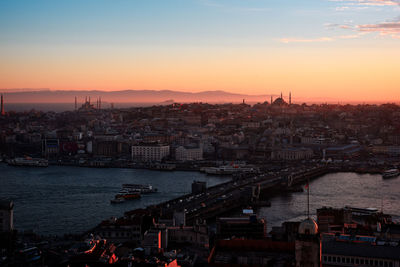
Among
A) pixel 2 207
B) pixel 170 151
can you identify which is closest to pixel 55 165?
pixel 170 151

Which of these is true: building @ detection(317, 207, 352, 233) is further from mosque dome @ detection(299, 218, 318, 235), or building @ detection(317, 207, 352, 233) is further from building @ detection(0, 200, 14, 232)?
building @ detection(0, 200, 14, 232)

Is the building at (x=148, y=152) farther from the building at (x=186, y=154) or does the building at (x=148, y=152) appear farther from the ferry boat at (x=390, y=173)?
the ferry boat at (x=390, y=173)

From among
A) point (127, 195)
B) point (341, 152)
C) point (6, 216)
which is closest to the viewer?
point (6, 216)

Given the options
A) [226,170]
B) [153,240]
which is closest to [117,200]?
[153,240]

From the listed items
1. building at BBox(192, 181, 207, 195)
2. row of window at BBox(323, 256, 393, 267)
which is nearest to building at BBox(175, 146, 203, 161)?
building at BBox(192, 181, 207, 195)

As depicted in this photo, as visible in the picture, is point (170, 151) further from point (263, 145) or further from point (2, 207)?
point (2, 207)

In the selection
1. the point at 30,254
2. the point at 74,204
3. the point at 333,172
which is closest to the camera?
the point at 30,254

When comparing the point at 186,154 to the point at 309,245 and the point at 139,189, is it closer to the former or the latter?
the point at 139,189
